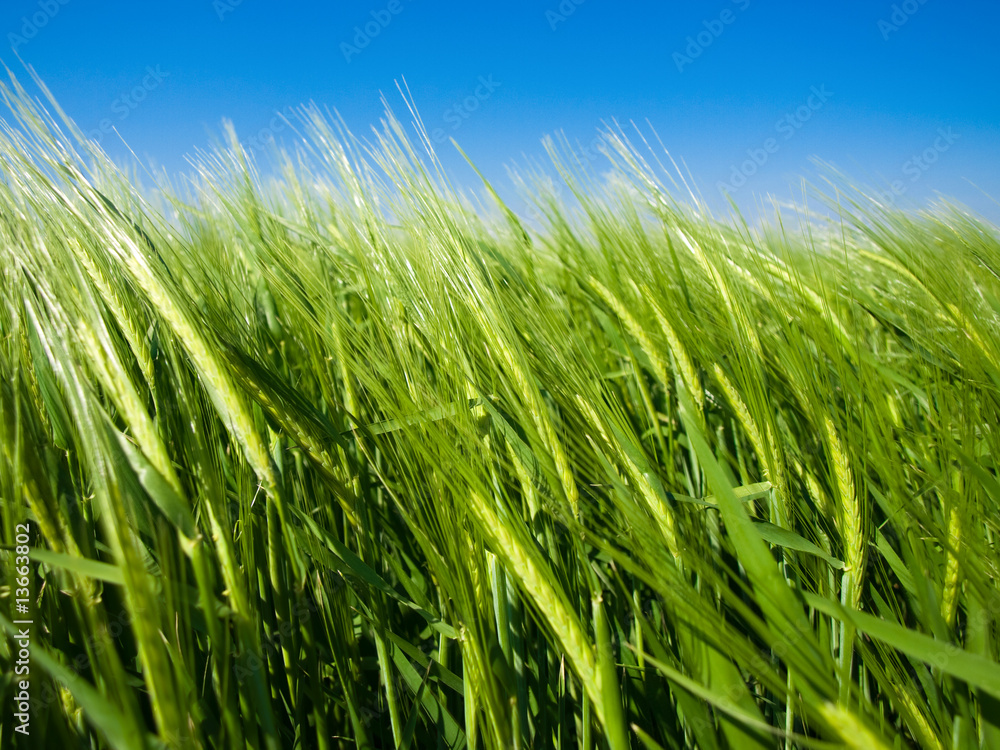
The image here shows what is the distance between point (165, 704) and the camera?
14.2 inches

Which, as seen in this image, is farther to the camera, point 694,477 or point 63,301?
point 694,477

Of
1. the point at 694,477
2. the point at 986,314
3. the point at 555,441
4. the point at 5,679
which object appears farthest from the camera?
the point at 986,314

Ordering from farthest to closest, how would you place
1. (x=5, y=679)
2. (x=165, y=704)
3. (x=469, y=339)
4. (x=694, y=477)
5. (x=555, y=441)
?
(x=694, y=477), (x=469, y=339), (x=555, y=441), (x=5, y=679), (x=165, y=704)

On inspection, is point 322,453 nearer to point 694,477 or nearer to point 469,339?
point 469,339

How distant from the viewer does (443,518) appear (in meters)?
0.61

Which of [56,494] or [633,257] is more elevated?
[633,257]

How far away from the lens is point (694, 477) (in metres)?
0.96

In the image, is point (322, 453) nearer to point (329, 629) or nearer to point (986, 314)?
point (329, 629)

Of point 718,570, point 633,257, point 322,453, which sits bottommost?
point 718,570

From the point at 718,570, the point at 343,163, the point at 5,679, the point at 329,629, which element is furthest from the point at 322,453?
the point at 343,163

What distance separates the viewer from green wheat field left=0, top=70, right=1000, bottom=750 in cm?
46

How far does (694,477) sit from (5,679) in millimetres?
906

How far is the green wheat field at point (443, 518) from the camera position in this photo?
456 millimetres

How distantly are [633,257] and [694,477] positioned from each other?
0.50 metres
